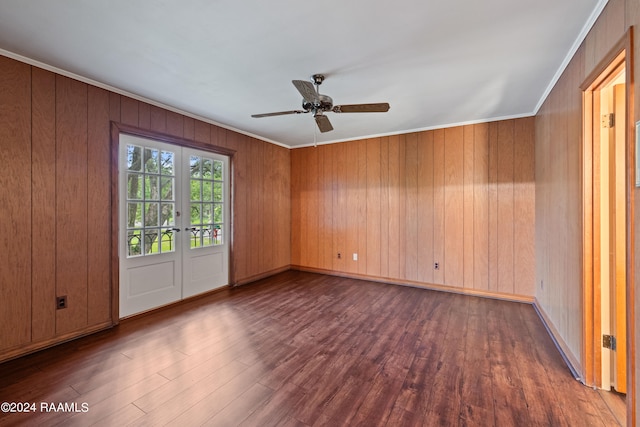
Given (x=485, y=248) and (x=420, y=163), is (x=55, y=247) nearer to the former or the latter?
(x=420, y=163)

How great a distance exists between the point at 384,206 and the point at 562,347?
8.85ft

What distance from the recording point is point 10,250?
7.06 ft

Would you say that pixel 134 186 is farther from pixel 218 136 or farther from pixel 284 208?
pixel 284 208

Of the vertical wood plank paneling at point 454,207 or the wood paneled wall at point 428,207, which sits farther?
the vertical wood plank paneling at point 454,207

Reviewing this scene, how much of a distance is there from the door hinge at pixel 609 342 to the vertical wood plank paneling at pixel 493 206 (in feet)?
6.26

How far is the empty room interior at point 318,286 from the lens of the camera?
166 centimetres

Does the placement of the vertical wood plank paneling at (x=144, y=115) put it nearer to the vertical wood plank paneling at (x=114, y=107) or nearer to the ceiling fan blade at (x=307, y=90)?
the vertical wood plank paneling at (x=114, y=107)

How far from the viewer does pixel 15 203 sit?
2.17m

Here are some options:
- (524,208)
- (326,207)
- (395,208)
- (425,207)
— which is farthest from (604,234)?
(326,207)

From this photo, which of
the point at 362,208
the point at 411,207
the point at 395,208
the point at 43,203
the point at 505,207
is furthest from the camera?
the point at 362,208

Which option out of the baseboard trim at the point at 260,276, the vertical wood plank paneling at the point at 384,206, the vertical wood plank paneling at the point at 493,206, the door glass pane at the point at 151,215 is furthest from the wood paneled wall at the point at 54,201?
the vertical wood plank paneling at the point at 493,206

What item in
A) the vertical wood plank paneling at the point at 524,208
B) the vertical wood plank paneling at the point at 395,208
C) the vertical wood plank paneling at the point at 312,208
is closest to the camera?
the vertical wood plank paneling at the point at 524,208

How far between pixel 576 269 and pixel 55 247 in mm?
4305

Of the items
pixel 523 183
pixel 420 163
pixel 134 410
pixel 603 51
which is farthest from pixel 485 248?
pixel 134 410
